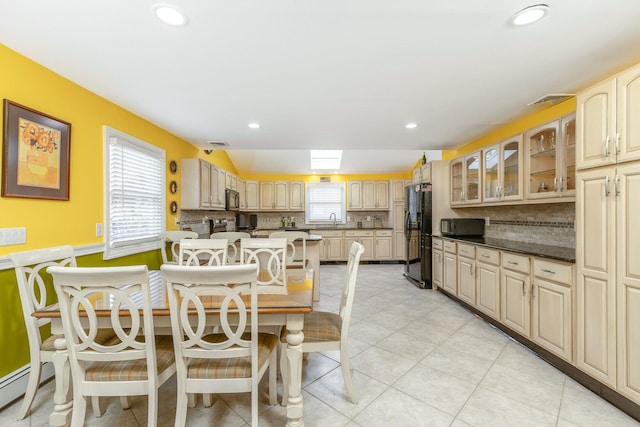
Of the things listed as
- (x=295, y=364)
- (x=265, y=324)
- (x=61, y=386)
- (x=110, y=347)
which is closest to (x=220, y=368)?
(x=265, y=324)

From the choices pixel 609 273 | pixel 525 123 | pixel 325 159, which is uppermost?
pixel 325 159

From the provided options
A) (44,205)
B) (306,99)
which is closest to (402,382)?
Result: (306,99)

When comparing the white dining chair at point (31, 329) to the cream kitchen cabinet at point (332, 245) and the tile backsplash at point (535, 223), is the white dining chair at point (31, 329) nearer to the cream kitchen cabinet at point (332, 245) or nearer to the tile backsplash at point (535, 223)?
the tile backsplash at point (535, 223)

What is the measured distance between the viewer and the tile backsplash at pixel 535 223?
2715mm

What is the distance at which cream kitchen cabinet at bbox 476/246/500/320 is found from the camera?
2.86 meters

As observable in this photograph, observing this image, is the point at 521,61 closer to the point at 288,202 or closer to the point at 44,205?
the point at 44,205

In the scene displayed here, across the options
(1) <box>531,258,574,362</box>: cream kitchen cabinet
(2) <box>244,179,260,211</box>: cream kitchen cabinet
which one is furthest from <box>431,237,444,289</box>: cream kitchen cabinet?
(2) <box>244,179,260,211</box>: cream kitchen cabinet

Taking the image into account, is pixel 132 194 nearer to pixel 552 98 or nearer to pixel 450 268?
pixel 450 268

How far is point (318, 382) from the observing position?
6.64 ft

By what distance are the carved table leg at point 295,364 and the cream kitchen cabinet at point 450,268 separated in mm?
2926

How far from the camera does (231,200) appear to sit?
18.0 feet

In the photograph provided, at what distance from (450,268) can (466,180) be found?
1.29 metres

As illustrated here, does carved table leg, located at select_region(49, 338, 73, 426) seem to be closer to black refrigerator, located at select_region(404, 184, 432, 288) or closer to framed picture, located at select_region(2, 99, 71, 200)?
framed picture, located at select_region(2, 99, 71, 200)

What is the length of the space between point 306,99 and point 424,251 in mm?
3181
